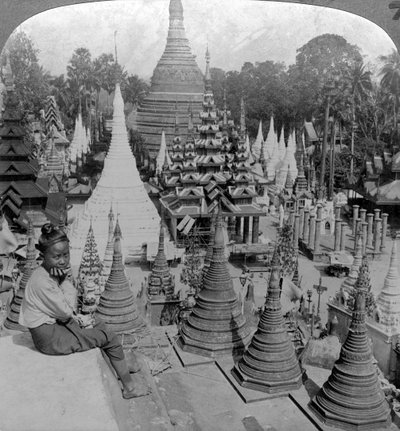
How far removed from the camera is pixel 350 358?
21.0 ft

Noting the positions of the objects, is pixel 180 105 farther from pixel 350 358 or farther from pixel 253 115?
pixel 350 358

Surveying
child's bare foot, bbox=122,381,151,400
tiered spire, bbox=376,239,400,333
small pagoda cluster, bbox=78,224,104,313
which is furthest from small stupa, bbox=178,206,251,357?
tiered spire, bbox=376,239,400,333

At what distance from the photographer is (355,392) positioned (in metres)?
6.29

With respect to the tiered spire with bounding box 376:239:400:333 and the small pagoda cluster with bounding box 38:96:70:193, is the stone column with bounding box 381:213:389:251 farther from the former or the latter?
the small pagoda cluster with bounding box 38:96:70:193

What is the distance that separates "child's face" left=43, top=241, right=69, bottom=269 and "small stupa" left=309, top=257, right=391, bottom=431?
2863mm

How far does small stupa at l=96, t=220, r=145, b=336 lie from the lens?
826 cm

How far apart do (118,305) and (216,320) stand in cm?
137

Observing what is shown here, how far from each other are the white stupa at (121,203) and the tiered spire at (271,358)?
7.25 m

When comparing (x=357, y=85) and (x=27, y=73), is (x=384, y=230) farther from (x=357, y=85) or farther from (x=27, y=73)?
(x=27, y=73)

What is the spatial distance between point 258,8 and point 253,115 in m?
12.1

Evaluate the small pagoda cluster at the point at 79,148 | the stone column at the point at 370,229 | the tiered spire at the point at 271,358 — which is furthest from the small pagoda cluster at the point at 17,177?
the stone column at the point at 370,229

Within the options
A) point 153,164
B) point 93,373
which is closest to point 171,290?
point 93,373

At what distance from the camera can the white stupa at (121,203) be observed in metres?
14.2

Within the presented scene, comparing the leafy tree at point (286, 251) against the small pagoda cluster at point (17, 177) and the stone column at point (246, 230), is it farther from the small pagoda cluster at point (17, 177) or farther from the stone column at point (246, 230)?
the small pagoda cluster at point (17, 177)
